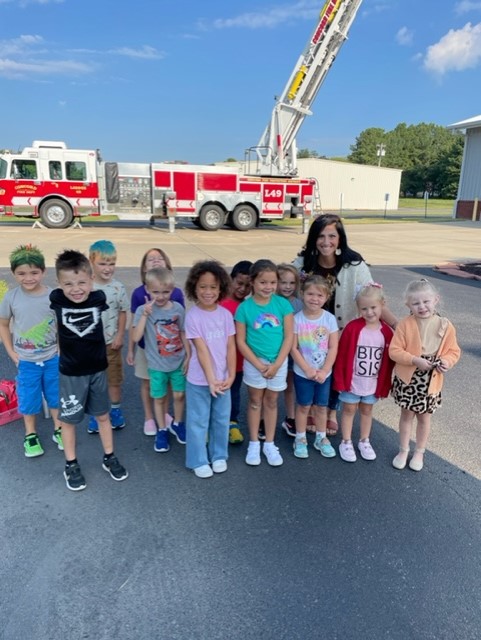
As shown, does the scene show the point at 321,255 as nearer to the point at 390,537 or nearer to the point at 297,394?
the point at 297,394

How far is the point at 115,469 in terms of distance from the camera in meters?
2.80

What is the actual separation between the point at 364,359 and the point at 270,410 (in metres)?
0.71

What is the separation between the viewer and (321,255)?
3.11m

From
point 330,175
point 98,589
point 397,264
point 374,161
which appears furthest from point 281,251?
point 374,161

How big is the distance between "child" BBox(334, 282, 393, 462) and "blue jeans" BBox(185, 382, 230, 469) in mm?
800

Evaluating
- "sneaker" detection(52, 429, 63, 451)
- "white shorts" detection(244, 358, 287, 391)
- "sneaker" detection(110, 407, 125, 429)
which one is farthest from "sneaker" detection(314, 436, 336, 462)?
"sneaker" detection(52, 429, 63, 451)

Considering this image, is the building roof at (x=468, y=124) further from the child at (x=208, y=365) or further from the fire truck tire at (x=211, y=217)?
the child at (x=208, y=365)

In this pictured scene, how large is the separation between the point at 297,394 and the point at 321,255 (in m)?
0.97

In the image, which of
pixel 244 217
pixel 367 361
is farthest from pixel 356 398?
pixel 244 217

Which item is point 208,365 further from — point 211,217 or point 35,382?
point 211,217

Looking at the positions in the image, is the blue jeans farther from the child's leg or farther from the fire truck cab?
the fire truck cab

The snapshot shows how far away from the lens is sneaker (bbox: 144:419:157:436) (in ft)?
10.9

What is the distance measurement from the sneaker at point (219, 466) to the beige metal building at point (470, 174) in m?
30.0

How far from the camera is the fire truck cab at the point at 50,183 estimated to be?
1638 centimetres
